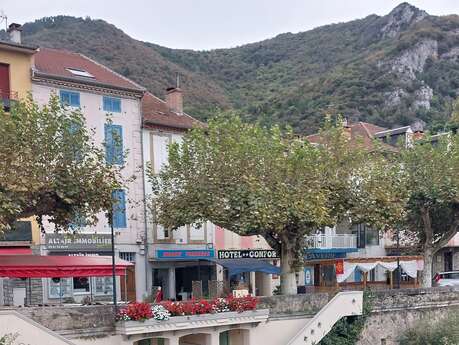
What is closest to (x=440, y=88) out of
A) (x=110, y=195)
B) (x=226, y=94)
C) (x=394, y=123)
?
(x=394, y=123)

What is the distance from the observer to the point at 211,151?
85.4ft

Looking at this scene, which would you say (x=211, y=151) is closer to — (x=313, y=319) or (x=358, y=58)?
(x=313, y=319)

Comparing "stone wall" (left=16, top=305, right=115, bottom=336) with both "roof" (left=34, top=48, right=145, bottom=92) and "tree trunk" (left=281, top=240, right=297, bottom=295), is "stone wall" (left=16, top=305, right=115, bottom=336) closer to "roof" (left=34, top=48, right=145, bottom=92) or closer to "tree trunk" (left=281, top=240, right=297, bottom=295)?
"tree trunk" (left=281, top=240, right=297, bottom=295)

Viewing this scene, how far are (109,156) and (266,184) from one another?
7434mm

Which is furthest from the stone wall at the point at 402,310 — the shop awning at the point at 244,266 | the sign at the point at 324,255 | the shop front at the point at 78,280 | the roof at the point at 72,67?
the roof at the point at 72,67

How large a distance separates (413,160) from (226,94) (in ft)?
179

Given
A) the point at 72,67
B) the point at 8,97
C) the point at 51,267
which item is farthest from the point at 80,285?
the point at 72,67

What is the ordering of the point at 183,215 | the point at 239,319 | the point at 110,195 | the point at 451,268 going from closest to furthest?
the point at 110,195, the point at 239,319, the point at 183,215, the point at 451,268

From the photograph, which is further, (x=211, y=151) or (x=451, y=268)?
(x=451, y=268)

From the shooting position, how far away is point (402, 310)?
93.1 feet

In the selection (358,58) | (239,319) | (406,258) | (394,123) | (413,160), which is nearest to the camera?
(239,319)

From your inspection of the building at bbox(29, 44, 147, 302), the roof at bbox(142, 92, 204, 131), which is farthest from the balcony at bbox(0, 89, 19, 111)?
the roof at bbox(142, 92, 204, 131)

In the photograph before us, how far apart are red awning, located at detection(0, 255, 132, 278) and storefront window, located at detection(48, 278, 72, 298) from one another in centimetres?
746

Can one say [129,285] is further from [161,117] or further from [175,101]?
[175,101]
